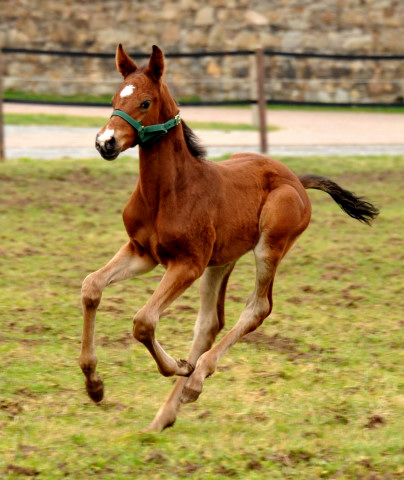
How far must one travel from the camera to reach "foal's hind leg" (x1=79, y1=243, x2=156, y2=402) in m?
4.92

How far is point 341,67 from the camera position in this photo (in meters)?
21.8

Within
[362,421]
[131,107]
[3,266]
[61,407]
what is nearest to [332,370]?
[362,421]

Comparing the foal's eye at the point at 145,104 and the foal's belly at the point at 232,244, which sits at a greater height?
the foal's eye at the point at 145,104

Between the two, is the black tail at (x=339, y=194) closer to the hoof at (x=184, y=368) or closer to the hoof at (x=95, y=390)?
the hoof at (x=184, y=368)

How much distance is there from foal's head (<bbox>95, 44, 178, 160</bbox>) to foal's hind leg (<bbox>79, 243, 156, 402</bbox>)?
618mm

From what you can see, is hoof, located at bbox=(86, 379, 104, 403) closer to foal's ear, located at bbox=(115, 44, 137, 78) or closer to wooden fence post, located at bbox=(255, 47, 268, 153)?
foal's ear, located at bbox=(115, 44, 137, 78)

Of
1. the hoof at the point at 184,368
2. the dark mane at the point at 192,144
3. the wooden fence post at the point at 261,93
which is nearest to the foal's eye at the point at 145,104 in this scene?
the dark mane at the point at 192,144

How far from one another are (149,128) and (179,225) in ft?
1.69

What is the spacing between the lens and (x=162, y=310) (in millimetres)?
4852

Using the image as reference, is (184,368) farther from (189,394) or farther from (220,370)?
(220,370)

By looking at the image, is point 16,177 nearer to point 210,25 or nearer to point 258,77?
point 258,77

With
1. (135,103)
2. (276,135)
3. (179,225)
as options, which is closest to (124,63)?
(135,103)

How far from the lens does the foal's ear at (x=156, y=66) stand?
15.7 feet

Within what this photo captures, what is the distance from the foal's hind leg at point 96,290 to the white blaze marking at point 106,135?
71 centimetres
